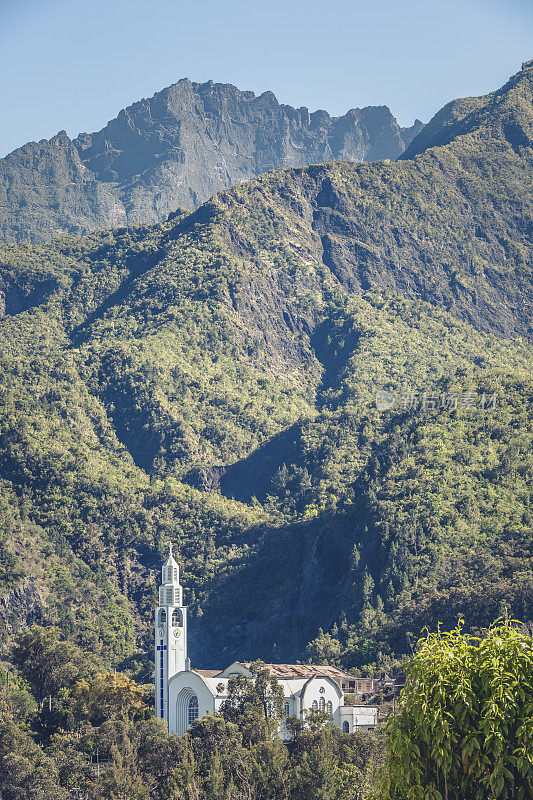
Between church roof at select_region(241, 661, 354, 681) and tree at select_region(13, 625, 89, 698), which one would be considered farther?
church roof at select_region(241, 661, 354, 681)

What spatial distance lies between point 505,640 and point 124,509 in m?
158

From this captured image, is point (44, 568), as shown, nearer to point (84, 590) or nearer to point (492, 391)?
point (84, 590)

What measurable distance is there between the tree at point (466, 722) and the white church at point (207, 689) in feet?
210

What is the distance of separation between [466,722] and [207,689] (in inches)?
2759

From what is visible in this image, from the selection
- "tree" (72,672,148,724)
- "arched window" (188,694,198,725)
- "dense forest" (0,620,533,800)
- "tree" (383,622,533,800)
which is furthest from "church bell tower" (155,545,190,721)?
"tree" (383,622,533,800)

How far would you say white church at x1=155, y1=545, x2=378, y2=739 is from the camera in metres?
97.4

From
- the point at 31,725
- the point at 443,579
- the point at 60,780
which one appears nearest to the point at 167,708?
the point at 31,725

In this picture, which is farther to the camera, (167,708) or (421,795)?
(167,708)

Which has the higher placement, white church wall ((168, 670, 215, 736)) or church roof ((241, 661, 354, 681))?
church roof ((241, 661, 354, 681))

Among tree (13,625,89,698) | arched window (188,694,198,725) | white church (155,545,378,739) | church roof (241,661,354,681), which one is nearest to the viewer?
white church (155,545,378,739)

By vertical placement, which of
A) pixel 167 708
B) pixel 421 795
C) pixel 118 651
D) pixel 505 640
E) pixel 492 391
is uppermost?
pixel 492 391

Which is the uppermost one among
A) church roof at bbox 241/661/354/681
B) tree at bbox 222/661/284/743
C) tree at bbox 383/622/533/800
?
church roof at bbox 241/661/354/681

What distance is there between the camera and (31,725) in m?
91.4

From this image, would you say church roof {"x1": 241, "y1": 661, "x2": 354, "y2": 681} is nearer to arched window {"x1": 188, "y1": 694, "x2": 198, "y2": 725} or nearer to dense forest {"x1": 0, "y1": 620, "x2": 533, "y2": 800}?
arched window {"x1": 188, "y1": 694, "x2": 198, "y2": 725}
